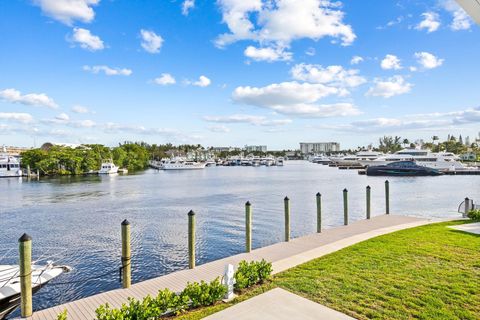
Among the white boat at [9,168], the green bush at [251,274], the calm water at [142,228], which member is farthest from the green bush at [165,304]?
the white boat at [9,168]

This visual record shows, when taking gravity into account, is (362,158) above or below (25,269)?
above

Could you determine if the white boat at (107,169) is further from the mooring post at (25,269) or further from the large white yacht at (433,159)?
the mooring post at (25,269)

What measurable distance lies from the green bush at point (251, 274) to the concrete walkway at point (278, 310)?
0.68 m

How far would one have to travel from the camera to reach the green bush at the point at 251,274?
7.16m

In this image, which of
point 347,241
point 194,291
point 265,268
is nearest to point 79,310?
point 194,291

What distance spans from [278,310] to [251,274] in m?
1.57

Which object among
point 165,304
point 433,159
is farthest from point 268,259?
point 433,159

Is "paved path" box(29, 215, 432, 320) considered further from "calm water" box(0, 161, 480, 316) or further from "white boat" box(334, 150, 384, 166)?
"white boat" box(334, 150, 384, 166)

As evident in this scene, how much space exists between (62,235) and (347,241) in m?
15.1

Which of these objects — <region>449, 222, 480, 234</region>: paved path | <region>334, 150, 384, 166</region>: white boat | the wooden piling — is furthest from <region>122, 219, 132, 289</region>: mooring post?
<region>334, 150, 384, 166</region>: white boat

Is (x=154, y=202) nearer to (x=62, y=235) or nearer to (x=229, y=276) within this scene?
(x=62, y=235)

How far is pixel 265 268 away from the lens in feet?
25.1

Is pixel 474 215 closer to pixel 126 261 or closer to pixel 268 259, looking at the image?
pixel 268 259

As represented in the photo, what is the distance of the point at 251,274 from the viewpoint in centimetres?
739
